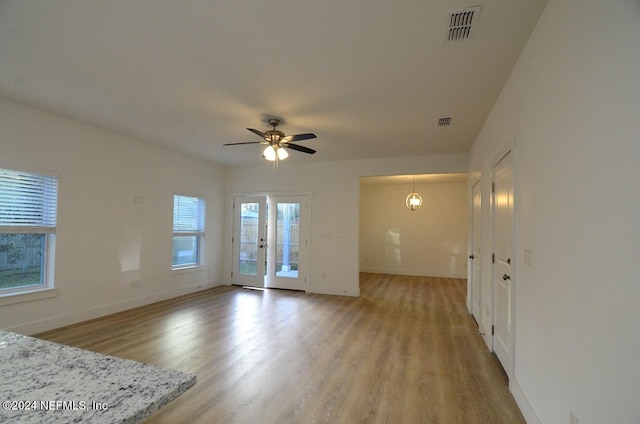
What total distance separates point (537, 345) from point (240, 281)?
239 inches

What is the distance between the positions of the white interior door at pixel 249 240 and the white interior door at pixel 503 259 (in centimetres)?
483

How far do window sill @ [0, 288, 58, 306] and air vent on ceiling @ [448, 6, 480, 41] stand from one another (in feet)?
17.4

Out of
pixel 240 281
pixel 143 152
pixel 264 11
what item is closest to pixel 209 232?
pixel 240 281

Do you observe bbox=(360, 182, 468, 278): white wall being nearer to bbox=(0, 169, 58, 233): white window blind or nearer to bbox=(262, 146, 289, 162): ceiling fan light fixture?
bbox=(262, 146, 289, 162): ceiling fan light fixture

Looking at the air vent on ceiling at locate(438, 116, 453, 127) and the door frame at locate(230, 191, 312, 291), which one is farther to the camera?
the door frame at locate(230, 191, 312, 291)

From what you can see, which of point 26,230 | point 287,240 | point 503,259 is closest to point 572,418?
point 503,259

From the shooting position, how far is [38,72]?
290 centimetres

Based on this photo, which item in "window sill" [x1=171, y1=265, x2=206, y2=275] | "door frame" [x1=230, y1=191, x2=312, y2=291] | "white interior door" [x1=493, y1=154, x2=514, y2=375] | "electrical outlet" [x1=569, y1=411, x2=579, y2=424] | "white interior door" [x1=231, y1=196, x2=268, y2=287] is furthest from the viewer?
"white interior door" [x1=231, y1=196, x2=268, y2=287]

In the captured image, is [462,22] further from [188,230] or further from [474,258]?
[188,230]

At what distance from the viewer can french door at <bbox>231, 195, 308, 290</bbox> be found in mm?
6699

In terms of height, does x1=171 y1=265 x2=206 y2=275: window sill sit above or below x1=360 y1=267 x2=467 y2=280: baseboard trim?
above

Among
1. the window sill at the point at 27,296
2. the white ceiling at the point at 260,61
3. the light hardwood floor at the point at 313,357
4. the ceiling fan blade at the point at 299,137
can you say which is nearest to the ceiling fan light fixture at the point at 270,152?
the ceiling fan blade at the point at 299,137

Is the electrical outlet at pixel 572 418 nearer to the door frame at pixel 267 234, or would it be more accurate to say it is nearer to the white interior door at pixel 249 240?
the door frame at pixel 267 234

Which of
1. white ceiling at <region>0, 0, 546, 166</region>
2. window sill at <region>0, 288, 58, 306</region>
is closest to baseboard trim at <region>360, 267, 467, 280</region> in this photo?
white ceiling at <region>0, 0, 546, 166</region>
